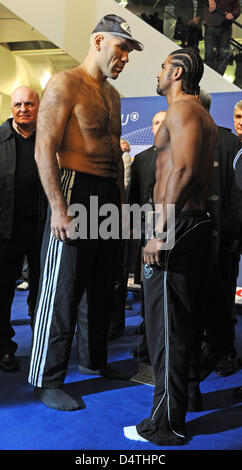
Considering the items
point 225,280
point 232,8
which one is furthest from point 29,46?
point 225,280

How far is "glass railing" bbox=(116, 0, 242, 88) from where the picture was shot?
6.93m

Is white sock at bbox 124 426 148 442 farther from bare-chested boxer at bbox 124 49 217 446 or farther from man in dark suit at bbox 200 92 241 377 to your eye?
man in dark suit at bbox 200 92 241 377

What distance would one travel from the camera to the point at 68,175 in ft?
8.93

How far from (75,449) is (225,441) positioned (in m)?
0.68

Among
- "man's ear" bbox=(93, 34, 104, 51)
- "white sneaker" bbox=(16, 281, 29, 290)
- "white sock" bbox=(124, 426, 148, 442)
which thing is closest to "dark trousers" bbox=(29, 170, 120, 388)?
"white sock" bbox=(124, 426, 148, 442)

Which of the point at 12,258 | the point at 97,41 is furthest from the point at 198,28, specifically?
the point at 12,258

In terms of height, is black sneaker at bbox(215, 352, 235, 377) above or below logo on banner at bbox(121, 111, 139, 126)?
below

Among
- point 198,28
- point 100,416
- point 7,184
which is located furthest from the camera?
point 198,28

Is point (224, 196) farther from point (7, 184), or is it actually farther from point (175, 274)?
point (7, 184)

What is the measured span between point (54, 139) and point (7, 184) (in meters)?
0.83

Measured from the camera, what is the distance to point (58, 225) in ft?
8.64

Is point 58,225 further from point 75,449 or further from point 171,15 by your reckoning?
point 171,15
